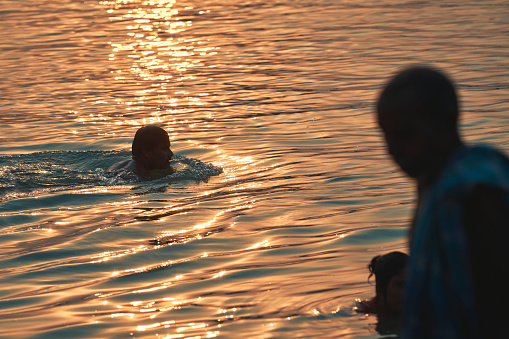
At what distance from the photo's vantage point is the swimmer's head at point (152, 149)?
31.2 ft

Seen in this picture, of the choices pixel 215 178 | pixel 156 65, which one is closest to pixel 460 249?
pixel 215 178

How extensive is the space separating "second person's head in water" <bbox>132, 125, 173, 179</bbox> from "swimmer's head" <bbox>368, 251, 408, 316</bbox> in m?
5.29

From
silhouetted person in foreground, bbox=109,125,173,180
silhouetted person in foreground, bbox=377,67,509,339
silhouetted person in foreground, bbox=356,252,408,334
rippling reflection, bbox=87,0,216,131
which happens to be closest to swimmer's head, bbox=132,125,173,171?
silhouetted person in foreground, bbox=109,125,173,180

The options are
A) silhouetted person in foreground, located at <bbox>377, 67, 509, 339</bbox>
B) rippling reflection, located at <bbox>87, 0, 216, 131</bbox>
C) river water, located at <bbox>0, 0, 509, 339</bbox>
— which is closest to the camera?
silhouetted person in foreground, located at <bbox>377, 67, 509, 339</bbox>

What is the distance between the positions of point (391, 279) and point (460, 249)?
87.2 inches

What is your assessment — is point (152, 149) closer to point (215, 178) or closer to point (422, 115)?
point (215, 178)

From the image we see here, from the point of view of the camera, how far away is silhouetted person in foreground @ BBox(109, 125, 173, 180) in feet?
31.1

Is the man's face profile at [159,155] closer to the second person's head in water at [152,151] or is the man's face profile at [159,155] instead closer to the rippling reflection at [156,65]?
the second person's head in water at [152,151]

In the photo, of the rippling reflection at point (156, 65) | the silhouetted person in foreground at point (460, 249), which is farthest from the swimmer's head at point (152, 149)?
the silhouetted person in foreground at point (460, 249)

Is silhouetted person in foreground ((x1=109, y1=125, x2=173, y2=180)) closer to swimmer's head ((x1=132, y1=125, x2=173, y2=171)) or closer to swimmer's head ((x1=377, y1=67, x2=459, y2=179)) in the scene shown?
swimmer's head ((x1=132, y1=125, x2=173, y2=171))

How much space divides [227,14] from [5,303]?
2539cm

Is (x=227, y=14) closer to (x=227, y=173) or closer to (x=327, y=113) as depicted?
(x=327, y=113)

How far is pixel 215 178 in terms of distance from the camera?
9.27 metres

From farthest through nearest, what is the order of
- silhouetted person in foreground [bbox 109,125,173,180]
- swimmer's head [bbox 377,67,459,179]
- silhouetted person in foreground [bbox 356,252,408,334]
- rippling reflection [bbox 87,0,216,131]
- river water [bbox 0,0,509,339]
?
rippling reflection [bbox 87,0,216,131] → silhouetted person in foreground [bbox 109,125,173,180] → river water [bbox 0,0,509,339] → silhouetted person in foreground [bbox 356,252,408,334] → swimmer's head [bbox 377,67,459,179]
